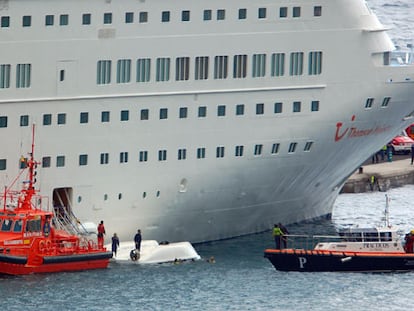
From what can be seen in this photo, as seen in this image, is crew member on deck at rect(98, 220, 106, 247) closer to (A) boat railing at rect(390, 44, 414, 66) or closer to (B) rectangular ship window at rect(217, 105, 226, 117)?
(B) rectangular ship window at rect(217, 105, 226, 117)

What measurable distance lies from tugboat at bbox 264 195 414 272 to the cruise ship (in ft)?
11.9

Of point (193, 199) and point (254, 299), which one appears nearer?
point (254, 299)

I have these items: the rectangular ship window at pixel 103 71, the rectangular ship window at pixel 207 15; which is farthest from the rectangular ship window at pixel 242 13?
the rectangular ship window at pixel 103 71

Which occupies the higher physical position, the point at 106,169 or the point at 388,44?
the point at 388,44

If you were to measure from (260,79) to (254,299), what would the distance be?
8190 mm

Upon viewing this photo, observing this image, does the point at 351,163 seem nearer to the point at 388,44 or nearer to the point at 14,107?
the point at 388,44

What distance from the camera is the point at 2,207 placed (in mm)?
51219

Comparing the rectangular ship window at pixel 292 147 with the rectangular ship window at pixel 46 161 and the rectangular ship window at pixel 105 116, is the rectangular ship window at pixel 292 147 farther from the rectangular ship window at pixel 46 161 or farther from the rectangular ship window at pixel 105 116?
the rectangular ship window at pixel 46 161

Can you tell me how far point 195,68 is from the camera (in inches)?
2104

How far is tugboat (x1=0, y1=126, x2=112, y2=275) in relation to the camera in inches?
1948

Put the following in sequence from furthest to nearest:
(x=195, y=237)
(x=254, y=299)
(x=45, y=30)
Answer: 1. (x=195, y=237)
2. (x=45, y=30)
3. (x=254, y=299)

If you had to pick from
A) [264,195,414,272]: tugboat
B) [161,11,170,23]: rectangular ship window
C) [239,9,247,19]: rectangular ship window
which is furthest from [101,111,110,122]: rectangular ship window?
[264,195,414,272]: tugboat

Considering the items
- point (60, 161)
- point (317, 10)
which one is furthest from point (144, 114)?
point (317, 10)

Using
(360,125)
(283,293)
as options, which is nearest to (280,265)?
(283,293)
